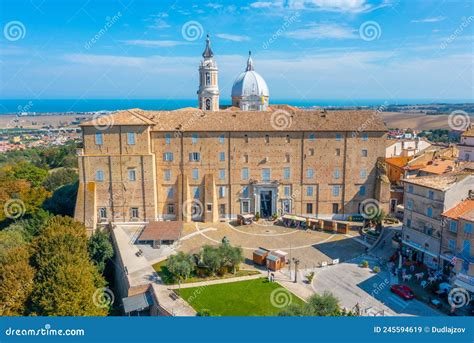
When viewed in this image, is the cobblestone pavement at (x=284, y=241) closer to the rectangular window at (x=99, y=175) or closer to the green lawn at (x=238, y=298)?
the green lawn at (x=238, y=298)

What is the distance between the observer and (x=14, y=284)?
27.4 meters

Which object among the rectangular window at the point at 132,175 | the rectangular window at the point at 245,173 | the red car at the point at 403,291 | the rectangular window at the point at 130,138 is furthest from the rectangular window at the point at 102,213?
the red car at the point at 403,291

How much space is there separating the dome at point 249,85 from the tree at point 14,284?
4318cm

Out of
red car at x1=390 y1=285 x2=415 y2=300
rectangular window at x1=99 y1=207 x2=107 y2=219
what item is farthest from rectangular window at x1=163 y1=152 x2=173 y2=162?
red car at x1=390 y1=285 x2=415 y2=300

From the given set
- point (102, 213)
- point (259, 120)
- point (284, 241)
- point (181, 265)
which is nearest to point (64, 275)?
point (181, 265)

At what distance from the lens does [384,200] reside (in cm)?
4034

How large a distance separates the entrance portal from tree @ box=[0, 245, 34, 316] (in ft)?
76.6

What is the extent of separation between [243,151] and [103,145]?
49.0 feet

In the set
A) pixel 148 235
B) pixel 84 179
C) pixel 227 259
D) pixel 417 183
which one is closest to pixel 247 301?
pixel 227 259

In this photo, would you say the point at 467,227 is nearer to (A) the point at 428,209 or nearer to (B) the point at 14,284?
(A) the point at 428,209

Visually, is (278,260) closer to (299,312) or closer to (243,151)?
(299,312)

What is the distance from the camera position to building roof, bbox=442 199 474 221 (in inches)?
1085

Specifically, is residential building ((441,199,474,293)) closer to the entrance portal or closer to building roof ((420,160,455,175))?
building roof ((420,160,455,175))

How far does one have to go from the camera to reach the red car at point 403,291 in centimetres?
2598
